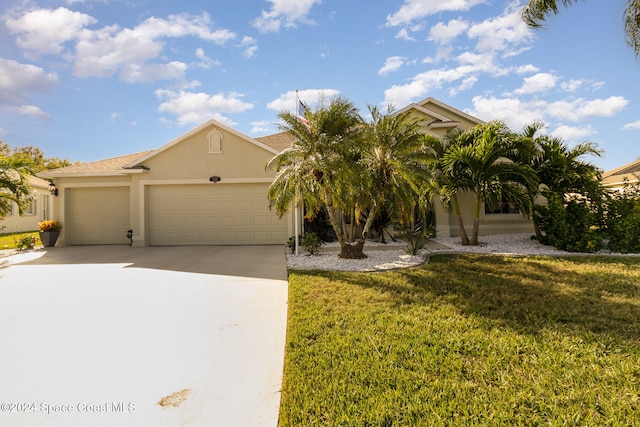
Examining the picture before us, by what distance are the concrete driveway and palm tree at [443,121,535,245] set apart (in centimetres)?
709

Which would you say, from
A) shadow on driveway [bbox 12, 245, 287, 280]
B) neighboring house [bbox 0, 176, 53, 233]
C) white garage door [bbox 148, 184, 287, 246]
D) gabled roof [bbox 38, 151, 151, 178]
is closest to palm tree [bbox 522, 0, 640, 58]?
white garage door [bbox 148, 184, 287, 246]

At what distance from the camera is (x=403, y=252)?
9961 millimetres

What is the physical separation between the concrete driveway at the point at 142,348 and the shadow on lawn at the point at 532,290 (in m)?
2.48

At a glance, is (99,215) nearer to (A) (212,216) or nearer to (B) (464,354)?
(A) (212,216)

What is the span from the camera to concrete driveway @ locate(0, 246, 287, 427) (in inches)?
106

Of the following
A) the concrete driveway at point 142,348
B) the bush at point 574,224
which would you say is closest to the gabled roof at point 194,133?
the concrete driveway at point 142,348

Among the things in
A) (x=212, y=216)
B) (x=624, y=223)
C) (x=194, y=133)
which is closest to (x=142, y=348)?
(x=212, y=216)

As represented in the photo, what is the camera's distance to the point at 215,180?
1284 cm

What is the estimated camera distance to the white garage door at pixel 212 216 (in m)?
13.0

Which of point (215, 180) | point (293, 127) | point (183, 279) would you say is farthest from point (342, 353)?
point (215, 180)

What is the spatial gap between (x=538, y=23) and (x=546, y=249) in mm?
7596

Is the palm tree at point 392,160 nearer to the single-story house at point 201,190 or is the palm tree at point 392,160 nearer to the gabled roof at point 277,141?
the single-story house at point 201,190

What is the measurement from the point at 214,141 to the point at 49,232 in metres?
8.02

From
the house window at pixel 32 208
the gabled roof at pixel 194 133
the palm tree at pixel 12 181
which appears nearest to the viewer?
the palm tree at pixel 12 181
